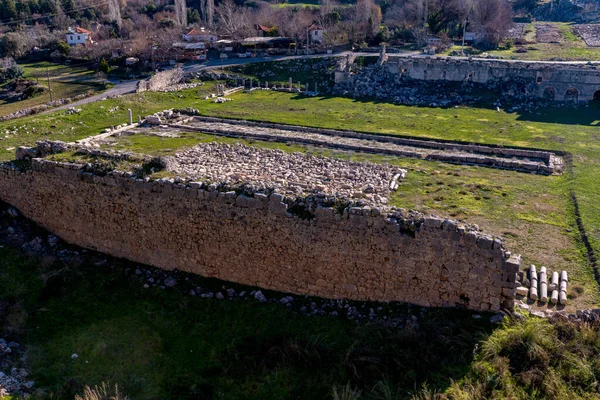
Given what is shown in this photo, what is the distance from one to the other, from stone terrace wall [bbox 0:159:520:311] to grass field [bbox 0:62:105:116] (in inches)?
867

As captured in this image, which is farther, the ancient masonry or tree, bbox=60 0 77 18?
tree, bbox=60 0 77 18

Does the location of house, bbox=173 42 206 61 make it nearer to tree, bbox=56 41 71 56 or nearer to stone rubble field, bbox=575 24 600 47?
tree, bbox=56 41 71 56

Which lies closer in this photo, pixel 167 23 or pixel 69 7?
pixel 167 23

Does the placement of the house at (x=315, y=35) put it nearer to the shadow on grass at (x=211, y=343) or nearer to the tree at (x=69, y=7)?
the shadow on grass at (x=211, y=343)

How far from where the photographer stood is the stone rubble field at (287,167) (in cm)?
1947

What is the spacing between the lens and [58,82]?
44.2 m

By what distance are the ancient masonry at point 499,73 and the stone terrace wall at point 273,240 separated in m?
28.8

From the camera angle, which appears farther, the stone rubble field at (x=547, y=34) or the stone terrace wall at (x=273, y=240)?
the stone rubble field at (x=547, y=34)

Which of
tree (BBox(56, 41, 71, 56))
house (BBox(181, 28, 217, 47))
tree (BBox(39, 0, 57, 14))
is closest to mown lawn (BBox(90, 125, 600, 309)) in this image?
house (BBox(181, 28, 217, 47))

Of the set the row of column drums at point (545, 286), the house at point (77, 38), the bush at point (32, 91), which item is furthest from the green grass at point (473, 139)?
the house at point (77, 38)

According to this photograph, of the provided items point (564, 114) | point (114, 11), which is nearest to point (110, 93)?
point (564, 114)

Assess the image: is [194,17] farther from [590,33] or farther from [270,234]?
[270,234]

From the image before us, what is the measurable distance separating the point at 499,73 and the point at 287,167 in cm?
Answer: 2358

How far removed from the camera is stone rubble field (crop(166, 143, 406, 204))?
63.9 feet
